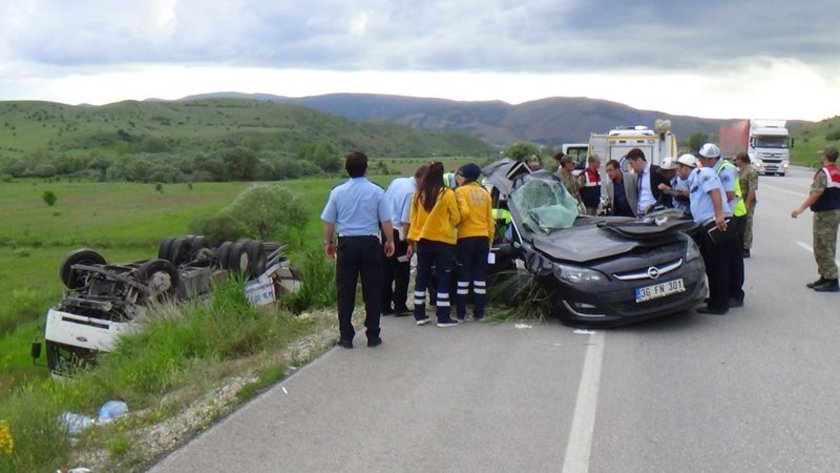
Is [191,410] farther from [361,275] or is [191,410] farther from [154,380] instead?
[361,275]

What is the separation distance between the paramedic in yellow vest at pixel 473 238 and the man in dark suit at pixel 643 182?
4.62m

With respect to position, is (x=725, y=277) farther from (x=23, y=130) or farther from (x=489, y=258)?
(x=23, y=130)

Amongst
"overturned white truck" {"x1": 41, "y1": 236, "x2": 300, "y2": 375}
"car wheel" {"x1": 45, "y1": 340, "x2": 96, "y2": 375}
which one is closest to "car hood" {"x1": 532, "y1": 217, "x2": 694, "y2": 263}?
"overturned white truck" {"x1": 41, "y1": 236, "x2": 300, "y2": 375}

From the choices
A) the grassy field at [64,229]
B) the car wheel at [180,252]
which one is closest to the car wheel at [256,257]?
the car wheel at [180,252]

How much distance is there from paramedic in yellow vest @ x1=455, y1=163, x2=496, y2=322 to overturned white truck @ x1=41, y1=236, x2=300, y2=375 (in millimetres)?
4017

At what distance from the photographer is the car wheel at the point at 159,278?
525 inches

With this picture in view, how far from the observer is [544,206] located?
10914 millimetres

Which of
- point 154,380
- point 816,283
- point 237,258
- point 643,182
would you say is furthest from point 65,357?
point 816,283

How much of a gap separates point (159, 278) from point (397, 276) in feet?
16.4

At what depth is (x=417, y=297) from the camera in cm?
985

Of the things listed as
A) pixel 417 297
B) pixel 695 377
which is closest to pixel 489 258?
pixel 417 297

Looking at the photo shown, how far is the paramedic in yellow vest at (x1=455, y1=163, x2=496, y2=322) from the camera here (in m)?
9.73

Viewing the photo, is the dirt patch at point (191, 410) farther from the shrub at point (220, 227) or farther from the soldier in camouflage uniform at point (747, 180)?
the shrub at point (220, 227)

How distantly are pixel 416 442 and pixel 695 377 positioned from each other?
2.75 metres
